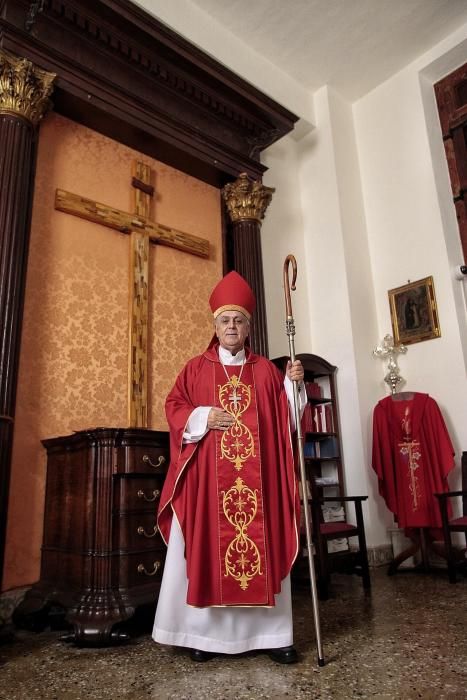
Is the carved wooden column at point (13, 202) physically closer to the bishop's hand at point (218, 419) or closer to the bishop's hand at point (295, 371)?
the bishop's hand at point (218, 419)

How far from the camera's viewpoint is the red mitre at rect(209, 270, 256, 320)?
2.89 meters

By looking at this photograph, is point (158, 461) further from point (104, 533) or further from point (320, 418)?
point (320, 418)

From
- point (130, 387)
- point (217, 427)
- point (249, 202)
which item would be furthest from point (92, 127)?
point (217, 427)

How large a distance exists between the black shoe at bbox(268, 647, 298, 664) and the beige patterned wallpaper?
5.50 ft

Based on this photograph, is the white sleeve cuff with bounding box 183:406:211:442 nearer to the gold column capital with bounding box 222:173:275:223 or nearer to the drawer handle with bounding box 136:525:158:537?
the drawer handle with bounding box 136:525:158:537

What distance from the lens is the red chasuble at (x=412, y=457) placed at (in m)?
Answer: 4.61

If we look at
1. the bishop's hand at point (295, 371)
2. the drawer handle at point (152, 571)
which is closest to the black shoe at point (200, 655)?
the drawer handle at point (152, 571)

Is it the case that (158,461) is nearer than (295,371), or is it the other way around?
(295,371)

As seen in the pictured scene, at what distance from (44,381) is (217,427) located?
154 centimetres

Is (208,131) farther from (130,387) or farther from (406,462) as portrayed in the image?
(406,462)

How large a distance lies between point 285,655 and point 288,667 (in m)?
0.07

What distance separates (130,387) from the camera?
156 inches

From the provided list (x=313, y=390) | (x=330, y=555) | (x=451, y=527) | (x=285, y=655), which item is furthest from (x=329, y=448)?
(x=285, y=655)

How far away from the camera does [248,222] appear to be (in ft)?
16.4
